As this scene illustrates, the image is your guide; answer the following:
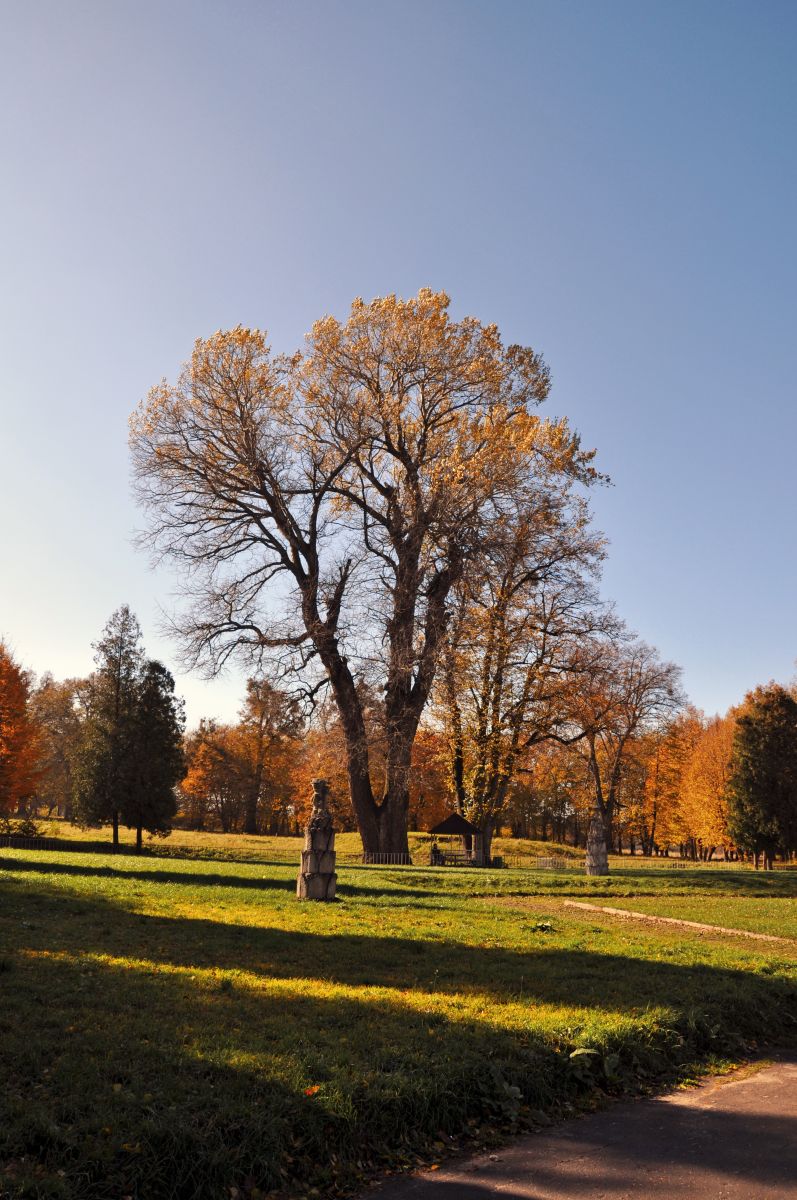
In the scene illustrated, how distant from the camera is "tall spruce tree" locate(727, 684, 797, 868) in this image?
149 ft

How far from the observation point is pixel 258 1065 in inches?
208

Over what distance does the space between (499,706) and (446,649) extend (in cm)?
541

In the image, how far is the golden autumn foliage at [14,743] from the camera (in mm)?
34500

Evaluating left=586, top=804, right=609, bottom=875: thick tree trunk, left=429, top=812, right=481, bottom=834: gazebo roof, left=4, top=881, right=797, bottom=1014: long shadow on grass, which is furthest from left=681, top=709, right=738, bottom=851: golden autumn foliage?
left=4, top=881, right=797, bottom=1014: long shadow on grass

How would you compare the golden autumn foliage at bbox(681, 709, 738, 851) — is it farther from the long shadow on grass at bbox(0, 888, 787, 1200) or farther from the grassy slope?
the long shadow on grass at bbox(0, 888, 787, 1200)

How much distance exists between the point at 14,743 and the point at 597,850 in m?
Result: 24.9

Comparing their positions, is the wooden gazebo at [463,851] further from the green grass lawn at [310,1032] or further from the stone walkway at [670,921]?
the green grass lawn at [310,1032]

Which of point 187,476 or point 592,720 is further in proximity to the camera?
point 592,720

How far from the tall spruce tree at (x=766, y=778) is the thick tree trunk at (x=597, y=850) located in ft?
78.5

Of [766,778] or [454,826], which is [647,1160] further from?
[766,778]

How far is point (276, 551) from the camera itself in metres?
30.4

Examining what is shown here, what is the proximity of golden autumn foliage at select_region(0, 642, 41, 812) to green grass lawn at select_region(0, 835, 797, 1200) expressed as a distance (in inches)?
943

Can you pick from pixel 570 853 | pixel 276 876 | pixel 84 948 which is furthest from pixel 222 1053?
pixel 570 853

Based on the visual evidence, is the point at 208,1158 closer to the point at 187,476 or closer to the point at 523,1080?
the point at 523,1080
